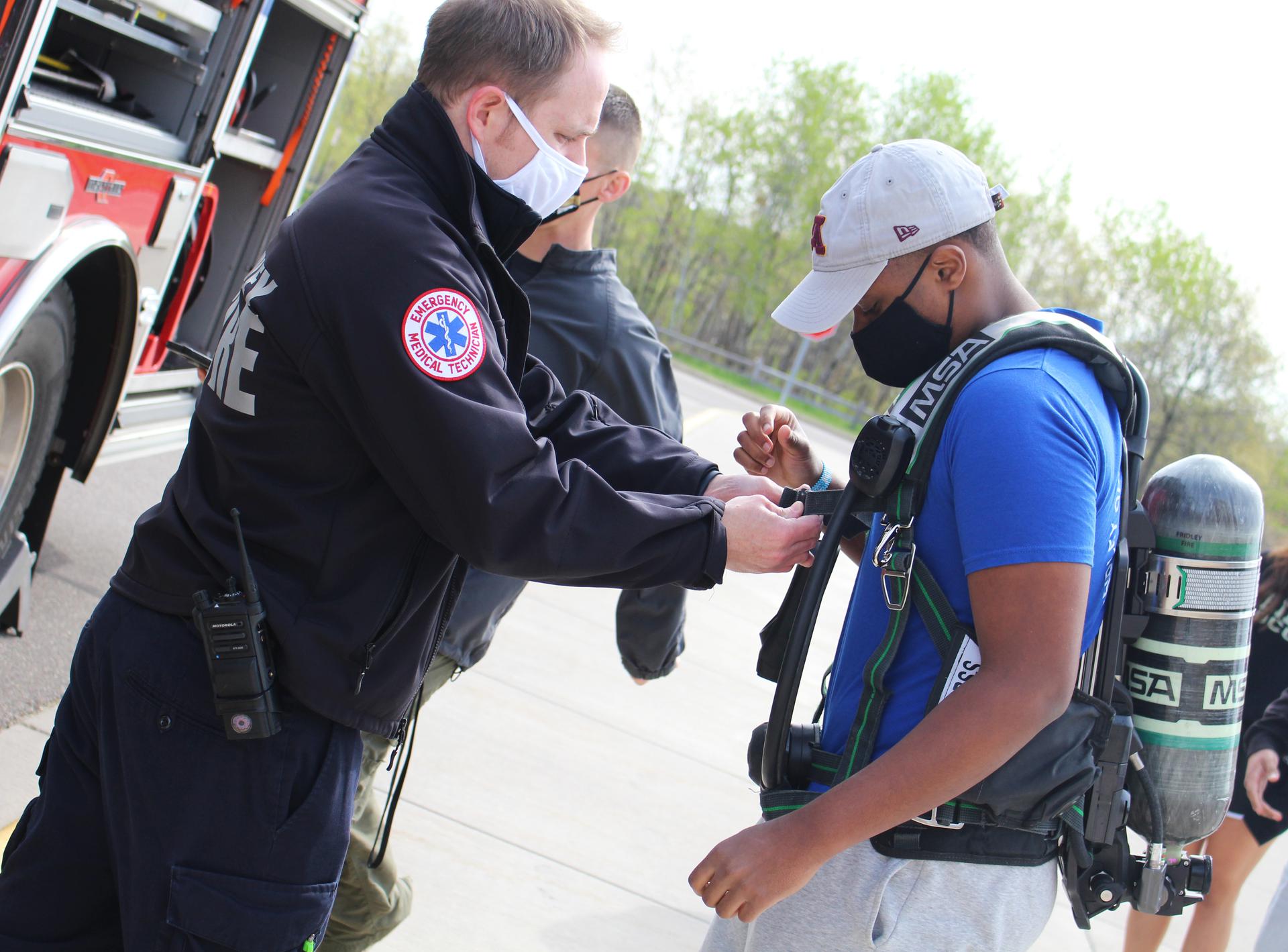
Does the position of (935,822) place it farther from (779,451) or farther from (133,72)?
(133,72)

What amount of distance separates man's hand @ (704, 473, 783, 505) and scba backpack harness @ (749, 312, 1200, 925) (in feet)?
0.88

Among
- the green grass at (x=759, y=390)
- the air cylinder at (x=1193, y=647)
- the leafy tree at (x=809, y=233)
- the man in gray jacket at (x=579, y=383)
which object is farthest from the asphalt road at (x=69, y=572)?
the leafy tree at (x=809, y=233)

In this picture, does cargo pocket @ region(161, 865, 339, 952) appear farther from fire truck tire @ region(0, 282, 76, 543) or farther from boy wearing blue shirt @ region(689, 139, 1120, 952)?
fire truck tire @ region(0, 282, 76, 543)

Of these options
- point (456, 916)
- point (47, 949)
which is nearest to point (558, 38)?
point (47, 949)

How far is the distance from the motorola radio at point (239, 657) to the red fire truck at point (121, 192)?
7.21ft

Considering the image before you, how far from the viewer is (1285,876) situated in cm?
354

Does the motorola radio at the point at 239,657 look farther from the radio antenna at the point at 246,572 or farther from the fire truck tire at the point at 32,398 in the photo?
the fire truck tire at the point at 32,398

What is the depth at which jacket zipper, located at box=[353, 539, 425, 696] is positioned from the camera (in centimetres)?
173

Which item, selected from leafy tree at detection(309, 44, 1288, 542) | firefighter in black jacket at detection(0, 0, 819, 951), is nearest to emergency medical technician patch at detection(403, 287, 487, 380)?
firefighter in black jacket at detection(0, 0, 819, 951)

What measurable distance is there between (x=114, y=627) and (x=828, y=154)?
43.2 meters

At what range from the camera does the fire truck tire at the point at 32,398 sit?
12.4ft

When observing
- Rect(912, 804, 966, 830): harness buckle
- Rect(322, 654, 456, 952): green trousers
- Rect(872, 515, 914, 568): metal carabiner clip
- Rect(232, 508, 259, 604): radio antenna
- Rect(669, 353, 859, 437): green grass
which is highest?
Rect(872, 515, 914, 568): metal carabiner clip

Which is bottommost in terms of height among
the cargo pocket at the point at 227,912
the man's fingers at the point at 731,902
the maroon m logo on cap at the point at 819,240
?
the cargo pocket at the point at 227,912

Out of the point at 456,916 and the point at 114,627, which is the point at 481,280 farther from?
the point at 456,916
